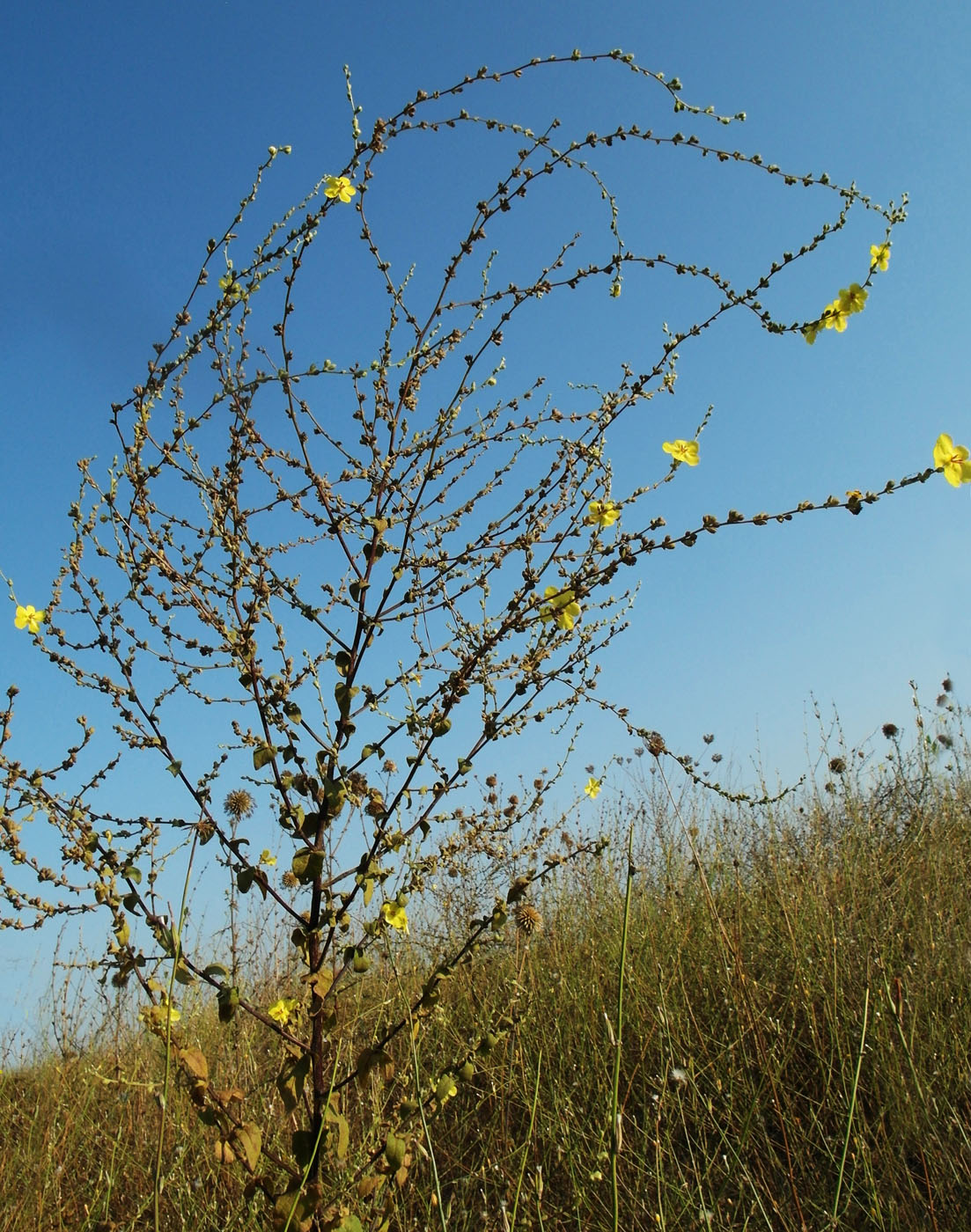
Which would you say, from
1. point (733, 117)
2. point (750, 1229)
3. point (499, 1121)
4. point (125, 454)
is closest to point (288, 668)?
point (125, 454)

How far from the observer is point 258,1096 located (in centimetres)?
303

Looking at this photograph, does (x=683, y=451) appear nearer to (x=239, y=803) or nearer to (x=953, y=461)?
(x=953, y=461)

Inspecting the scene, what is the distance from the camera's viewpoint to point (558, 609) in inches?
74.6

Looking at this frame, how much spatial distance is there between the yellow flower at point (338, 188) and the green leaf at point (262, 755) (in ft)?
4.04

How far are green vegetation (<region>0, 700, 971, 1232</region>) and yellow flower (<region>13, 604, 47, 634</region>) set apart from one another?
3.36 feet

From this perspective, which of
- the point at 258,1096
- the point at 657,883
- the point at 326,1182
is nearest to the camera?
the point at 326,1182

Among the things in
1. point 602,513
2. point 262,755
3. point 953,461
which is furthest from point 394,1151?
point 953,461

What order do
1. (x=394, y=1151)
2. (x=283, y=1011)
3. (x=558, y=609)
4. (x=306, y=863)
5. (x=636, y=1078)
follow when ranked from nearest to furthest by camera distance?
(x=394, y=1151)
(x=306, y=863)
(x=283, y=1011)
(x=558, y=609)
(x=636, y=1078)

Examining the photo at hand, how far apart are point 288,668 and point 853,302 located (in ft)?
5.02

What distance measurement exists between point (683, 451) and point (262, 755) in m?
1.17

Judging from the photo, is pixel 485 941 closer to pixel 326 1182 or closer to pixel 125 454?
pixel 326 1182

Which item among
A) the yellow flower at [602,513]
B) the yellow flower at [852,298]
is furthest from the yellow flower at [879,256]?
the yellow flower at [602,513]

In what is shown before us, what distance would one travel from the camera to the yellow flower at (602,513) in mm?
1941

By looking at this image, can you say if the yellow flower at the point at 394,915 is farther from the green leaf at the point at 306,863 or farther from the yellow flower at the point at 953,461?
the yellow flower at the point at 953,461
